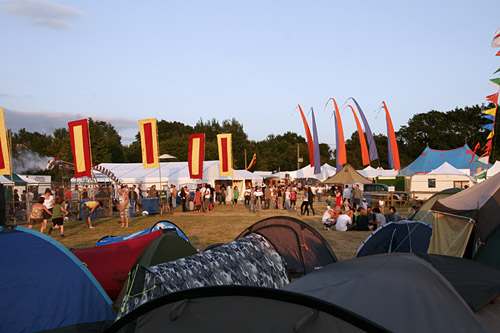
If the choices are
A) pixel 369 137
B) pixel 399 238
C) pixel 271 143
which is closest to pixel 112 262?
pixel 399 238

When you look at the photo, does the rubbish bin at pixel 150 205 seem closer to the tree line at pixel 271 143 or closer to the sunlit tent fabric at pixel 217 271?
the sunlit tent fabric at pixel 217 271

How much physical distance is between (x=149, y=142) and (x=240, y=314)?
60.5 feet

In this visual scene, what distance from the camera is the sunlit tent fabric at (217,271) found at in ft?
14.7

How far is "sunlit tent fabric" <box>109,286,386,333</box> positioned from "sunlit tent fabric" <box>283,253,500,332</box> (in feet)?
3.20

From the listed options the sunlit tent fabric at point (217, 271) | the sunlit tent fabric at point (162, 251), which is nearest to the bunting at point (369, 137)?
the sunlit tent fabric at point (217, 271)

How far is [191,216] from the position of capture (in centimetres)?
2109

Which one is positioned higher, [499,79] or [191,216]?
[499,79]

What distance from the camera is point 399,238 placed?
9.12 metres

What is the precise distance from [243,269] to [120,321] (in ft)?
10.3

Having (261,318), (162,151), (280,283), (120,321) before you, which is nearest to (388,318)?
(261,318)

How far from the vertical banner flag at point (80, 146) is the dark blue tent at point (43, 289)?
14.0m

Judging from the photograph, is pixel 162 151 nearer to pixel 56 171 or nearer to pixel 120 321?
pixel 56 171

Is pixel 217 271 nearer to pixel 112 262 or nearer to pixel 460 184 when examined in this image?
pixel 112 262

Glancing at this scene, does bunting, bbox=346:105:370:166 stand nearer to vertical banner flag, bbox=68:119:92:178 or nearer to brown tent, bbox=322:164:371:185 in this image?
brown tent, bbox=322:164:371:185
